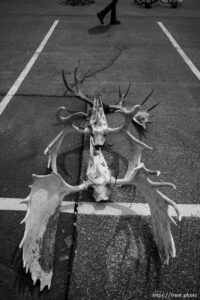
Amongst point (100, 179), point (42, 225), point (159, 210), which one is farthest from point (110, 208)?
point (42, 225)

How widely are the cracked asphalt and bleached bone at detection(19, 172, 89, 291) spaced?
0.69 ft

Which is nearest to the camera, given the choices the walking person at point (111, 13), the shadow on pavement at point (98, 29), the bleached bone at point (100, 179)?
the bleached bone at point (100, 179)

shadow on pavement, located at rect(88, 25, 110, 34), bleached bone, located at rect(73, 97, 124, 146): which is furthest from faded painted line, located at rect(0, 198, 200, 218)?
shadow on pavement, located at rect(88, 25, 110, 34)

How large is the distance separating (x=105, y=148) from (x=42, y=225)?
2.18 metres

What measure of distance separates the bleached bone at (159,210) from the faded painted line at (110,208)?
23.0 inches

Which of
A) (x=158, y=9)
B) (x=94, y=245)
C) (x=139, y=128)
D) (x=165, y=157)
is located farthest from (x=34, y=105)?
(x=158, y=9)

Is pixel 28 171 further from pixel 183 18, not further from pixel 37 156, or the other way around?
pixel 183 18

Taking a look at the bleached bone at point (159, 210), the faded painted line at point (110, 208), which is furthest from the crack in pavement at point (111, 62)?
the bleached bone at point (159, 210)

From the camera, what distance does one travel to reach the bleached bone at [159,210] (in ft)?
9.99

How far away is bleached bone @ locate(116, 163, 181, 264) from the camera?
3.04 m

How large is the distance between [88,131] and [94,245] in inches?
63.0

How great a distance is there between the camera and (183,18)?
12.4m

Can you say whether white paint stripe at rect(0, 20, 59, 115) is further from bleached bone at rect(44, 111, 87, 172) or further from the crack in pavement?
bleached bone at rect(44, 111, 87, 172)

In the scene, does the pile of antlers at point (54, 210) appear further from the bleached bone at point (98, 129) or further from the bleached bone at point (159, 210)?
the bleached bone at point (98, 129)
